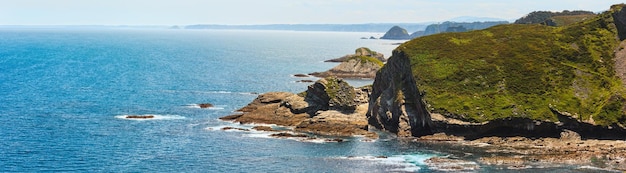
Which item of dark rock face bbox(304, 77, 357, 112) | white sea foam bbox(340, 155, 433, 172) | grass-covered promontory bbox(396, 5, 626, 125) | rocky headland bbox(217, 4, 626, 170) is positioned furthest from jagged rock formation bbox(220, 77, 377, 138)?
white sea foam bbox(340, 155, 433, 172)

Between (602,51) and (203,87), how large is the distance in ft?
287

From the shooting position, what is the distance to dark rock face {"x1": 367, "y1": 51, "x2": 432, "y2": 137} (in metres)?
99.8

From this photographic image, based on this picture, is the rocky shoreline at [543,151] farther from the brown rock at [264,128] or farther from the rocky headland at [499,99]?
the brown rock at [264,128]

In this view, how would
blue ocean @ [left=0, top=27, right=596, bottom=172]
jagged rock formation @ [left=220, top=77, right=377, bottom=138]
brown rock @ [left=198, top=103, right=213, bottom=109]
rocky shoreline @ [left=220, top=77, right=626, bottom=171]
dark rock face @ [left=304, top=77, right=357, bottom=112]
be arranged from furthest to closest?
brown rock @ [left=198, top=103, right=213, bottom=109] → dark rock face @ [left=304, top=77, right=357, bottom=112] → jagged rock formation @ [left=220, top=77, right=377, bottom=138] → rocky shoreline @ [left=220, top=77, right=626, bottom=171] → blue ocean @ [left=0, top=27, right=596, bottom=172]

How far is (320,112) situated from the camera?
107688 millimetres

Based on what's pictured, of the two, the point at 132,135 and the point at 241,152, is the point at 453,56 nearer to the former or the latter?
the point at 241,152

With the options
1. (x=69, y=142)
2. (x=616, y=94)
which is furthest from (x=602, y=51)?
(x=69, y=142)

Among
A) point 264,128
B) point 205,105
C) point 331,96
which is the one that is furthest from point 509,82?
point 205,105

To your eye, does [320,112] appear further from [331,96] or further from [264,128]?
[264,128]

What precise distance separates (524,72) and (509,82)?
4.02 metres

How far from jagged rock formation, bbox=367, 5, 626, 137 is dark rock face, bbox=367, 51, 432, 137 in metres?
0.15

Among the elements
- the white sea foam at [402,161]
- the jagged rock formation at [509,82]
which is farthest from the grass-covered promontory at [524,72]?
the white sea foam at [402,161]

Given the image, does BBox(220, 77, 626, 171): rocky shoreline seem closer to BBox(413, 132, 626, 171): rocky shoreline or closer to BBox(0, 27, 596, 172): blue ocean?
BBox(413, 132, 626, 171): rocky shoreline

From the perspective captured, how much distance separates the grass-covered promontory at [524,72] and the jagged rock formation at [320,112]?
36.2ft
